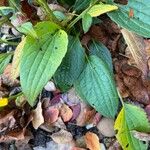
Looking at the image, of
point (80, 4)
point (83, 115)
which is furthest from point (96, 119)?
point (80, 4)

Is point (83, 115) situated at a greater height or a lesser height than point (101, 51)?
lesser

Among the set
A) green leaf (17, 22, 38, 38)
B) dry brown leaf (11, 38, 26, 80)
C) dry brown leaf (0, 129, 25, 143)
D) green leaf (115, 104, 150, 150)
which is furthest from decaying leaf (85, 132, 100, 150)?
green leaf (17, 22, 38, 38)

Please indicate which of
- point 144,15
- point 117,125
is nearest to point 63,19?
point 144,15

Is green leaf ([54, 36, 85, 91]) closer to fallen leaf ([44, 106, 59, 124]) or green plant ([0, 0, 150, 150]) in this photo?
green plant ([0, 0, 150, 150])

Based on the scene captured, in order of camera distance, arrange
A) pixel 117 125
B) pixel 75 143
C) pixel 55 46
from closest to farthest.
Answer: pixel 55 46
pixel 117 125
pixel 75 143

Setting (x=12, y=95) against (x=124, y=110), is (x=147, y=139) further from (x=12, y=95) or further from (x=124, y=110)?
(x=12, y=95)

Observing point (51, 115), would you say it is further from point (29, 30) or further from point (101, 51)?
point (29, 30)

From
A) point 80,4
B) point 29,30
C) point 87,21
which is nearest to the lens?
point 29,30
